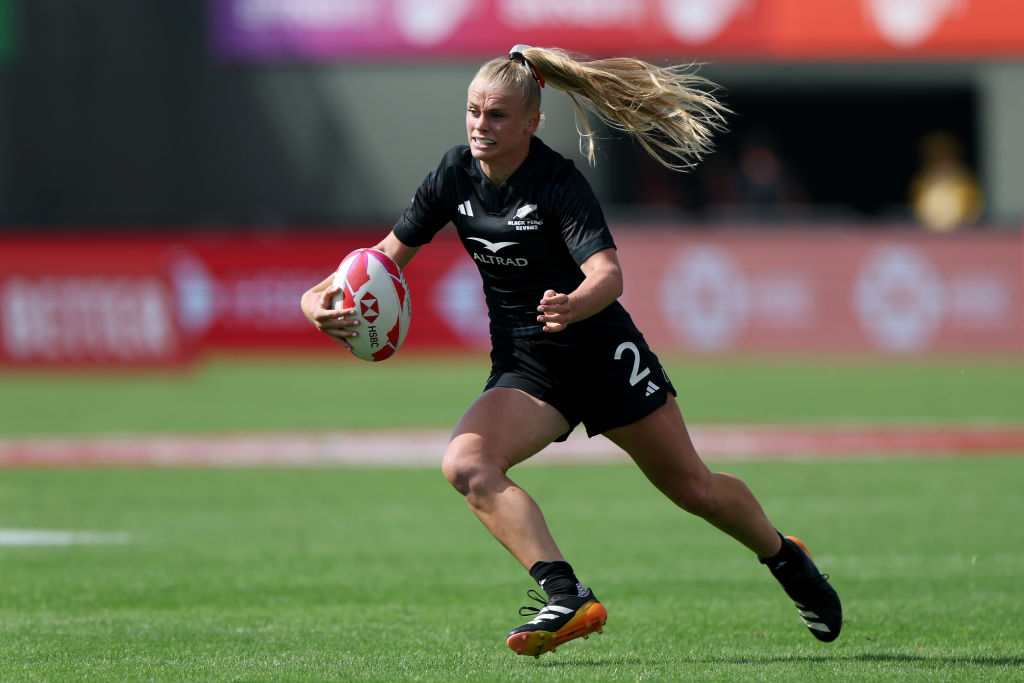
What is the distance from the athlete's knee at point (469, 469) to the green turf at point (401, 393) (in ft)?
31.6

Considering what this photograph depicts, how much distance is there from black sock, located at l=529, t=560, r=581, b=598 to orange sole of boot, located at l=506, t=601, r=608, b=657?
0.09 m

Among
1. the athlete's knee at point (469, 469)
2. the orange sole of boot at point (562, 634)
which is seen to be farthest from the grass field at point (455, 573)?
the athlete's knee at point (469, 469)

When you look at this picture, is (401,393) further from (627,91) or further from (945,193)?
(627,91)

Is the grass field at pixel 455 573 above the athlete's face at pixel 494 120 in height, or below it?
below

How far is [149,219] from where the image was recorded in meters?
28.1

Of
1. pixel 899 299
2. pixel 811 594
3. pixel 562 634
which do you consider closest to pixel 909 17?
pixel 899 299

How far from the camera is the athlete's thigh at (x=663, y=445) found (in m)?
6.21

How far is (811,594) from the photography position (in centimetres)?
655

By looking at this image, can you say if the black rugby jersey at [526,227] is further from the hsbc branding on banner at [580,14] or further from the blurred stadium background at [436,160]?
the hsbc branding on banner at [580,14]

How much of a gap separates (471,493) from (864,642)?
1912mm

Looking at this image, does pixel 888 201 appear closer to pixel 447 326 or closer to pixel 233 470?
pixel 447 326

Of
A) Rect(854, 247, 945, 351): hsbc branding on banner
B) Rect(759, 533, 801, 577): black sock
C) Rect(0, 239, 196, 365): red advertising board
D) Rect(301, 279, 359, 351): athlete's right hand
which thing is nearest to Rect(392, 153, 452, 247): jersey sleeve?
Rect(301, 279, 359, 351): athlete's right hand

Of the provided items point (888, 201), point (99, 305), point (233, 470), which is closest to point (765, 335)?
point (99, 305)

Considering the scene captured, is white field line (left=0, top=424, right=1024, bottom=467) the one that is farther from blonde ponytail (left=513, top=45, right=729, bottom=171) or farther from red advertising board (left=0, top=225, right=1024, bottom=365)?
red advertising board (left=0, top=225, right=1024, bottom=365)
